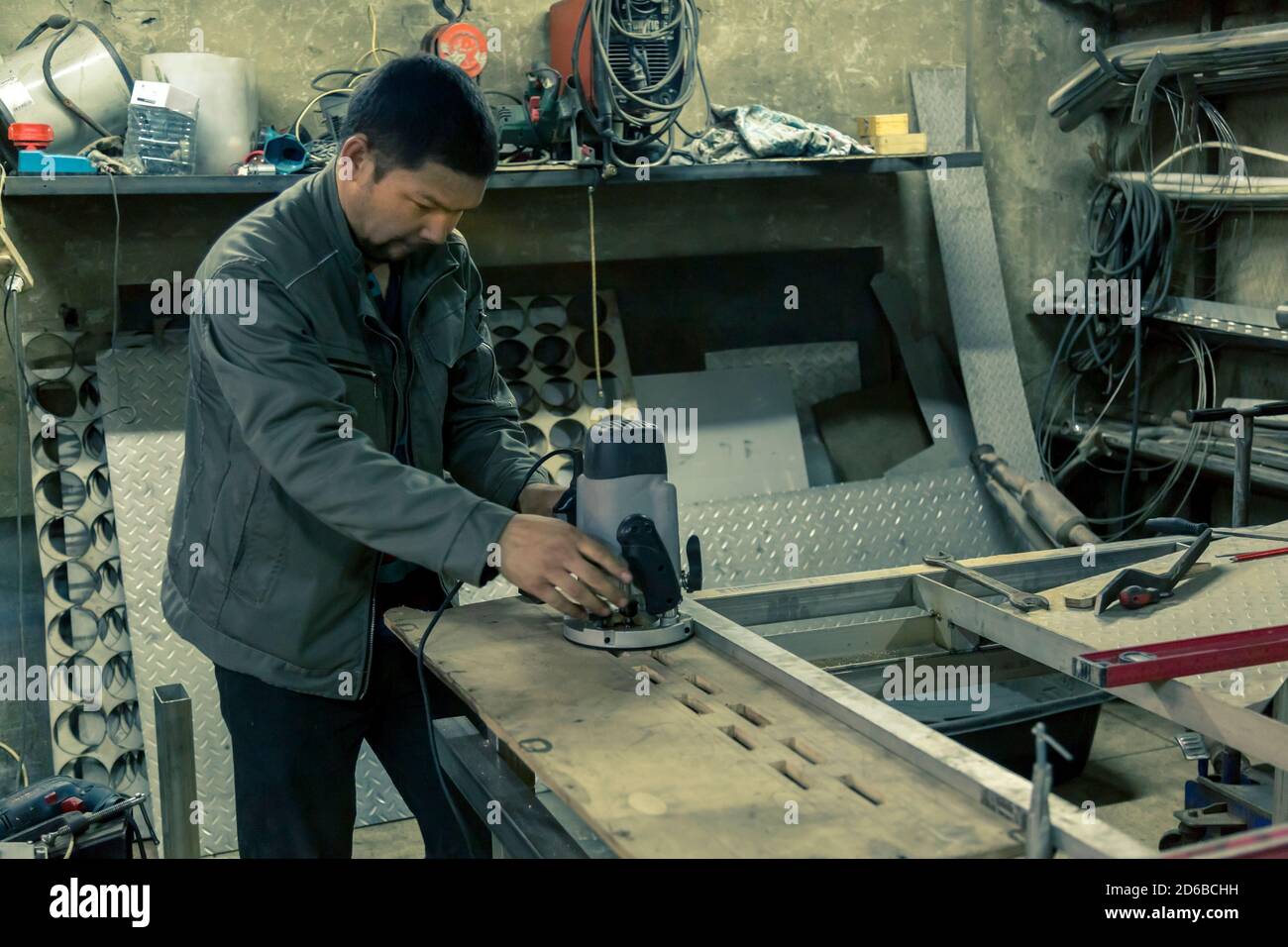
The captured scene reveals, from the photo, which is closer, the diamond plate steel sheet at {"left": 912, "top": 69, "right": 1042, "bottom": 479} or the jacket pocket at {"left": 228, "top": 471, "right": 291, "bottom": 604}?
the jacket pocket at {"left": 228, "top": 471, "right": 291, "bottom": 604}

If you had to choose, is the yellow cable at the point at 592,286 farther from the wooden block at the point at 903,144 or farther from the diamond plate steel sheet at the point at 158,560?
the diamond plate steel sheet at the point at 158,560

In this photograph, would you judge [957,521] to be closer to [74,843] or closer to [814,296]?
[814,296]

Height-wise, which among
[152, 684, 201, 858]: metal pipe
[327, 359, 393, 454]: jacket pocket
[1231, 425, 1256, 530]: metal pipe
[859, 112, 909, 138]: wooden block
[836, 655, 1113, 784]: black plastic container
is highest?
[859, 112, 909, 138]: wooden block

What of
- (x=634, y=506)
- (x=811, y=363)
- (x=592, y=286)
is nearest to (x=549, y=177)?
(x=592, y=286)

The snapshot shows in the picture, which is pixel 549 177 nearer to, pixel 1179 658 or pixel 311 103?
pixel 311 103

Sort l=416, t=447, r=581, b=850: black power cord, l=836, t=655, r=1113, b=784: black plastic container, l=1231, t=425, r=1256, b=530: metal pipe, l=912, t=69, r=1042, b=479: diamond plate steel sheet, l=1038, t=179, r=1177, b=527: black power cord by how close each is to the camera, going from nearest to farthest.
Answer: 1. l=416, t=447, r=581, b=850: black power cord
2. l=1231, t=425, r=1256, b=530: metal pipe
3. l=836, t=655, r=1113, b=784: black plastic container
4. l=1038, t=179, r=1177, b=527: black power cord
5. l=912, t=69, r=1042, b=479: diamond plate steel sheet

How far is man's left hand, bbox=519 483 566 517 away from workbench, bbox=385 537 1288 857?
0.16m

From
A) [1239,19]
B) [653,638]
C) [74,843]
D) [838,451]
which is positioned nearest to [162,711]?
[74,843]

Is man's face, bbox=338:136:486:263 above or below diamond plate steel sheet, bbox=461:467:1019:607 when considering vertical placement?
above

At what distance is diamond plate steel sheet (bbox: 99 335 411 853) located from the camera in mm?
3182

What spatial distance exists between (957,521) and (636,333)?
1.12 metres

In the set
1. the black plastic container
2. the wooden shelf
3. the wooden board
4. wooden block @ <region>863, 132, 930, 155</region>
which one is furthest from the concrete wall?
the wooden board

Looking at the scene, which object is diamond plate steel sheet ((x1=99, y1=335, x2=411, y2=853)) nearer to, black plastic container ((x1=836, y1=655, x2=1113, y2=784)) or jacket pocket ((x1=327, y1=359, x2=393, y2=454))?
black plastic container ((x1=836, y1=655, x2=1113, y2=784))

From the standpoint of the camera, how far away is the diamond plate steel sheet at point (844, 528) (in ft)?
12.1
